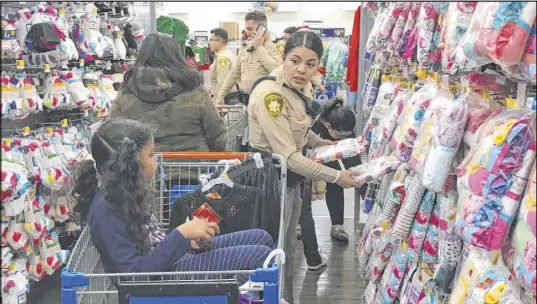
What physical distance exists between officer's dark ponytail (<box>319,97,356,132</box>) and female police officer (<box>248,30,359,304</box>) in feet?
2.88

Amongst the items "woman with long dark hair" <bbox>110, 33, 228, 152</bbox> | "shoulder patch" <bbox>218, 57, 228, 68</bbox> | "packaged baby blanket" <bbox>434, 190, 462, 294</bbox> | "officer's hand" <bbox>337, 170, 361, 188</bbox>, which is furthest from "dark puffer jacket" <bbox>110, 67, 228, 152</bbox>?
"shoulder patch" <bbox>218, 57, 228, 68</bbox>

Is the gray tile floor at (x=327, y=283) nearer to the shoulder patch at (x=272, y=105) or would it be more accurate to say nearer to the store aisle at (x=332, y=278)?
the store aisle at (x=332, y=278)

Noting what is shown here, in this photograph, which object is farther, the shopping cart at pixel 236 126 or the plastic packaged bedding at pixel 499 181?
the shopping cart at pixel 236 126

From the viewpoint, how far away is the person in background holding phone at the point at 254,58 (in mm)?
6254

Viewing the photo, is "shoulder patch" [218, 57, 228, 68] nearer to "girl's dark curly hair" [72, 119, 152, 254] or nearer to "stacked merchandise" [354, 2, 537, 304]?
"stacked merchandise" [354, 2, 537, 304]

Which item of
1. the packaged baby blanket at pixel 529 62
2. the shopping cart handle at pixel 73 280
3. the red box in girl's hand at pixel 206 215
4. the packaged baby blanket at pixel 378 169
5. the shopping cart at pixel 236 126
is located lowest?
the shopping cart at pixel 236 126

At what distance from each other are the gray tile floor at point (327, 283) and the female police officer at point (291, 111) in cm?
104

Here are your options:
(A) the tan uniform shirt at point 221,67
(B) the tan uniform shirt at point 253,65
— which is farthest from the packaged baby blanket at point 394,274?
(A) the tan uniform shirt at point 221,67

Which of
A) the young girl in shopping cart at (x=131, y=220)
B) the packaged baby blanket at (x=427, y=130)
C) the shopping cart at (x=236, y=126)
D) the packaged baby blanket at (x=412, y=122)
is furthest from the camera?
the shopping cart at (x=236, y=126)

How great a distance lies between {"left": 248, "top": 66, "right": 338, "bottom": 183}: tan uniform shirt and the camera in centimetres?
301

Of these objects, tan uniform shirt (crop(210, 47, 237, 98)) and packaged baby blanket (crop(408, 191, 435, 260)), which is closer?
packaged baby blanket (crop(408, 191, 435, 260))

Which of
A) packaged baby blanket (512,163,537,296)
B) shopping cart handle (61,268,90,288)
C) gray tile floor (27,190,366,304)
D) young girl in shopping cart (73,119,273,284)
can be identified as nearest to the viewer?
packaged baby blanket (512,163,537,296)

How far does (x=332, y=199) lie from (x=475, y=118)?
312cm

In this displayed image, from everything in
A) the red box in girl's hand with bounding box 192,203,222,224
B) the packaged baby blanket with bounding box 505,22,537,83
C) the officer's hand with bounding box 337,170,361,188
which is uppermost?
the packaged baby blanket with bounding box 505,22,537,83
